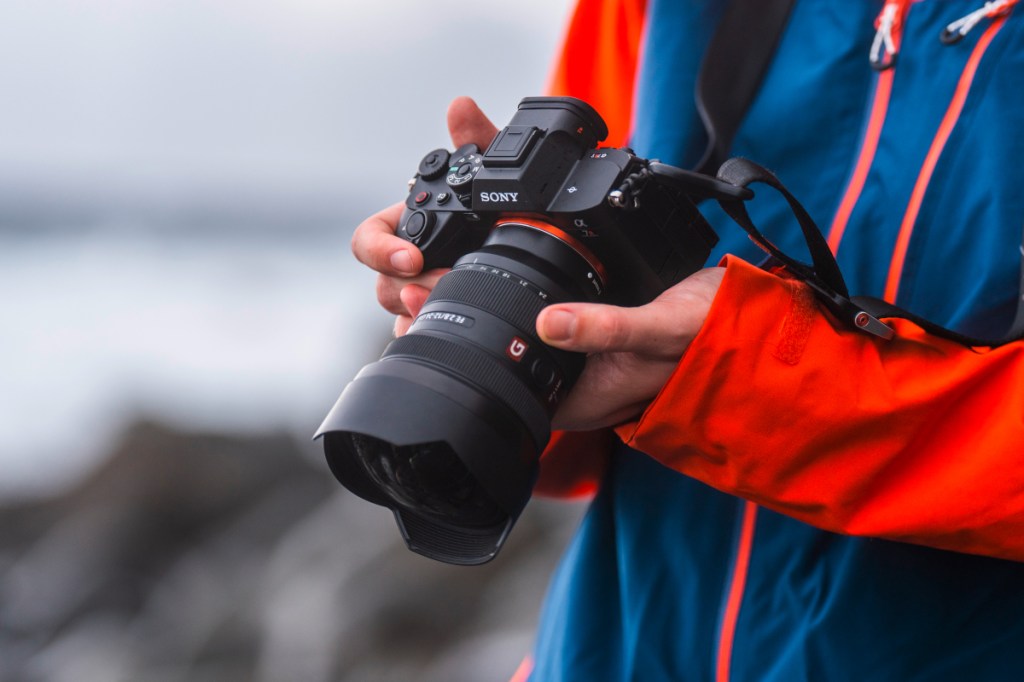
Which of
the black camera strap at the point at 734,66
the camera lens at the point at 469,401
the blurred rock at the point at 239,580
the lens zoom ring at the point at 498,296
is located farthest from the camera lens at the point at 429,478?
the blurred rock at the point at 239,580

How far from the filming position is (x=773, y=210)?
713 mm

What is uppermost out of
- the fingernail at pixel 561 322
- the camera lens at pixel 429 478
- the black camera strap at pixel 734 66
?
the black camera strap at pixel 734 66

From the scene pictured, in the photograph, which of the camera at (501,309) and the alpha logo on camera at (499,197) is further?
the alpha logo on camera at (499,197)

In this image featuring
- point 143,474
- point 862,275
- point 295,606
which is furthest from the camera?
point 143,474

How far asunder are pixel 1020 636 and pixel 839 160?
35cm

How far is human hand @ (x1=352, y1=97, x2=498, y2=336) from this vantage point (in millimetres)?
733

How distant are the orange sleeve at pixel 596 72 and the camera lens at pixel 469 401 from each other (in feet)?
0.56

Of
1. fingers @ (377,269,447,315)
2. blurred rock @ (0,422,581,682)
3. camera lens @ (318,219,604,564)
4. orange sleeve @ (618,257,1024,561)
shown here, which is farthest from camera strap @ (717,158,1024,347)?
blurred rock @ (0,422,581,682)

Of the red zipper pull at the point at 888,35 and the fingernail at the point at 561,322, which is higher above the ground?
the red zipper pull at the point at 888,35

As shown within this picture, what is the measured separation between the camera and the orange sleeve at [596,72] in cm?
81

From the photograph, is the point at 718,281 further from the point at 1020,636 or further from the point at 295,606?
the point at 295,606

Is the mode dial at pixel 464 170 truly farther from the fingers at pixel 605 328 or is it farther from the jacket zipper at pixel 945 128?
the jacket zipper at pixel 945 128

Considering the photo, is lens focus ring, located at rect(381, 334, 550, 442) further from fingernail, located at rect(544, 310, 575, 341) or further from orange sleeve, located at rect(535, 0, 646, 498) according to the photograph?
orange sleeve, located at rect(535, 0, 646, 498)

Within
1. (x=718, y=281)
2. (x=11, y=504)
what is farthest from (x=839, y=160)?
(x=11, y=504)
